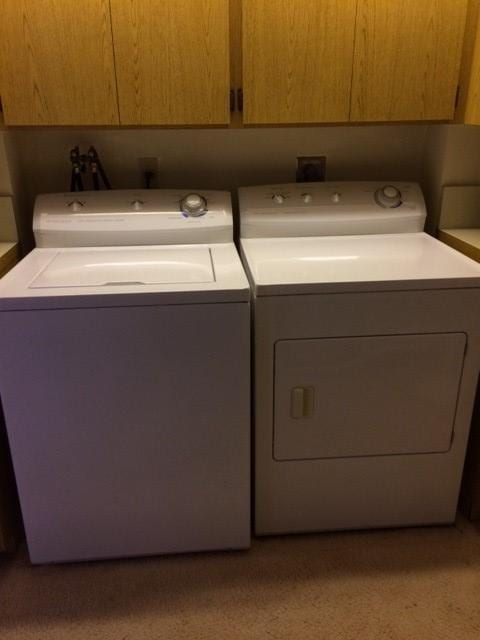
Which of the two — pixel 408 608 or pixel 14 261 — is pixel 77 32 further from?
pixel 408 608

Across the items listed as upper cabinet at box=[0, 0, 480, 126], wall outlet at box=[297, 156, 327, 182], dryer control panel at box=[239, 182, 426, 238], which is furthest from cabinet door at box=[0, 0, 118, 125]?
wall outlet at box=[297, 156, 327, 182]

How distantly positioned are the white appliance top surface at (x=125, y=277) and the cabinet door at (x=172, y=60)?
44cm

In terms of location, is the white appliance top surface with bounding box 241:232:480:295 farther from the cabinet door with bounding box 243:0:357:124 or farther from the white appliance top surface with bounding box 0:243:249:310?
the cabinet door with bounding box 243:0:357:124

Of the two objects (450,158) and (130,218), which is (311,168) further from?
(130,218)

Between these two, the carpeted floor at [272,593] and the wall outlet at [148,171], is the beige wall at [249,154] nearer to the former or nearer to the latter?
the wall outlet at [148,171]

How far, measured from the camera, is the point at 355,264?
171 centimetres

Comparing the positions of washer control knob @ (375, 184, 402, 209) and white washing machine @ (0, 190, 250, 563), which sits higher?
washer control knob @ (375, 184, 402, 209)

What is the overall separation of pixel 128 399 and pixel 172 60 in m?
1.05

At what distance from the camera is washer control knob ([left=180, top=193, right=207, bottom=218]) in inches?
78.0

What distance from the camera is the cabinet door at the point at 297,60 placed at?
1669mm

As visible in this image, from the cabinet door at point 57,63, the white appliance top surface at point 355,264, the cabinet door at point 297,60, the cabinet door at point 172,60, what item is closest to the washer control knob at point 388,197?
the white appliance top surface at point 355,264

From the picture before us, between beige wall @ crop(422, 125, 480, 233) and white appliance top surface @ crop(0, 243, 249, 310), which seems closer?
white appliance top surface @ crop(0, 243, 249, 310)

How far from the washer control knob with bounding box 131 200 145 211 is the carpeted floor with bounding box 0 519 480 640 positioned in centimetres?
122

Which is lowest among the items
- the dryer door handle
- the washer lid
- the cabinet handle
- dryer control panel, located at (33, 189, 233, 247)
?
the dryer door handle
